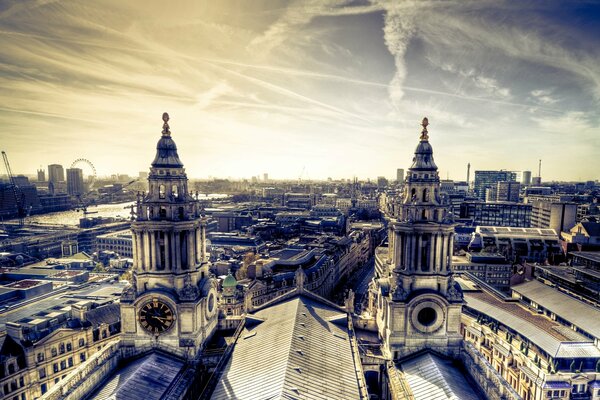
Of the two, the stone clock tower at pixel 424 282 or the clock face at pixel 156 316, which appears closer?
the clock face at pixel 156 316

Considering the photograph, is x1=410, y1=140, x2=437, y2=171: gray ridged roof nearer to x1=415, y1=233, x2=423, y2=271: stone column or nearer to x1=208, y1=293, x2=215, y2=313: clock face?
x1=415, y1=233, x2=423, y2=271: stone column

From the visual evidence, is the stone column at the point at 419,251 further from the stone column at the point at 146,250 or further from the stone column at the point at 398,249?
the stone column at the point at 146,250

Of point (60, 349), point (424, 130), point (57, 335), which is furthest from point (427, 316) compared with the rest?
point (60, 349)

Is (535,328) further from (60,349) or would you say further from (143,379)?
(60,349)

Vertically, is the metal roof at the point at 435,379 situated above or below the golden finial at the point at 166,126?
below

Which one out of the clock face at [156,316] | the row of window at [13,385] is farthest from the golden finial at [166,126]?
the row of window at [13,385]

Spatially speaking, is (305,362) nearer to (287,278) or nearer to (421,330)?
(421,330)

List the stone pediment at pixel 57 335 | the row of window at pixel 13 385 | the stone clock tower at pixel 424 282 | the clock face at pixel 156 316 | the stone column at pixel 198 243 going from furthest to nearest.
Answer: the stone pediment at pixel 57 335 → the row of window at pixel 13 385 → the stone column at pixel 198 243 → the stone clock tower at pixel 424 282 → the clock face at pixel 156 316

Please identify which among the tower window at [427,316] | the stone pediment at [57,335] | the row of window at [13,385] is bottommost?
the row of window at [13,385]
